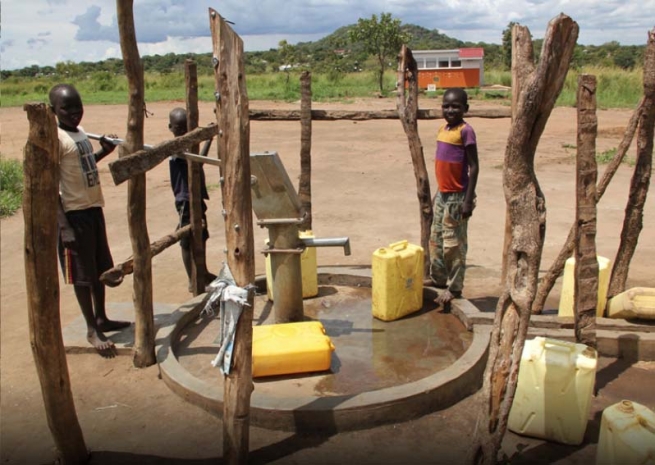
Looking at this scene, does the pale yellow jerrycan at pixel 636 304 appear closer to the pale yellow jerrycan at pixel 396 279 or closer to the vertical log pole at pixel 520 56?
the pale yellow jerrycan at pixel 396 279

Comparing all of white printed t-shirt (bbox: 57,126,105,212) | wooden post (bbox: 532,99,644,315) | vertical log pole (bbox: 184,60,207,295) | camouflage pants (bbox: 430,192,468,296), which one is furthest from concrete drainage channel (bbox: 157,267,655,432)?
white printed t-shirt (bbox: 57,126,105,212)

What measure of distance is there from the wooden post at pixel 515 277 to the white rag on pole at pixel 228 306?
1.15 m

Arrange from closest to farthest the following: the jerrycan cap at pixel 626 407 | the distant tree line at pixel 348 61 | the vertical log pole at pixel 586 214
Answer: the jerrycan cap at pixel 626 407 → the vertical log pole at pixel 586 214 → the distant tree line at pixel 348 61

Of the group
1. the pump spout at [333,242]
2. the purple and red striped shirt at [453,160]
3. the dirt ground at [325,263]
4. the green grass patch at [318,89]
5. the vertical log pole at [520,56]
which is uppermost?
the green grass patch at [318,89]

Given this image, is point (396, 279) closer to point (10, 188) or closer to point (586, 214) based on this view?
point (586, 214)

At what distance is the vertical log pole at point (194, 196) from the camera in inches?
183

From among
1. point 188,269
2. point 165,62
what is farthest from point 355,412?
point 165,62

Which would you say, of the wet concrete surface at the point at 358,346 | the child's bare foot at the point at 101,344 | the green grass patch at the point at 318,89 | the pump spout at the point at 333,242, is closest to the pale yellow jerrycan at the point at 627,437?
the wet concrete surface at the point at 358,346

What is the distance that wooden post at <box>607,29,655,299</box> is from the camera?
167 inches

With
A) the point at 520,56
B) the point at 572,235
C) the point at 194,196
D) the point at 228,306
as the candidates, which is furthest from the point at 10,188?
the point at 520,56

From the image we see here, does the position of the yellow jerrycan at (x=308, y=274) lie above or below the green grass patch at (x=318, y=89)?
below

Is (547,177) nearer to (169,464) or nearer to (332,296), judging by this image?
(332,296)

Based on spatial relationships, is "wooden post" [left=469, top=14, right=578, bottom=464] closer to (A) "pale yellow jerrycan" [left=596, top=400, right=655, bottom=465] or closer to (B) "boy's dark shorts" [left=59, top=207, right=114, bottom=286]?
(A) "pale yellow jerrycan" [left=596, top=400, right=655, bottom=465]

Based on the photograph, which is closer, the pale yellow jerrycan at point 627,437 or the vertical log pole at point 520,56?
the pale yellow jerrycan at point 627,437
